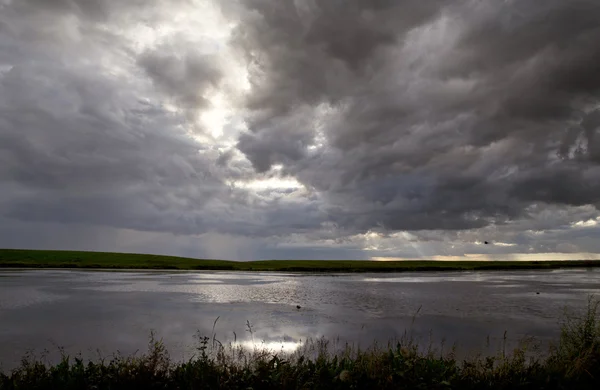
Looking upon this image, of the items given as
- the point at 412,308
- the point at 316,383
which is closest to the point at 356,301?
the point at 412,308

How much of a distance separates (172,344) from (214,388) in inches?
360

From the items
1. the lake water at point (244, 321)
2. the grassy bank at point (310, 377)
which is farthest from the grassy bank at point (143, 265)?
the grassy bank at point (310, 377)

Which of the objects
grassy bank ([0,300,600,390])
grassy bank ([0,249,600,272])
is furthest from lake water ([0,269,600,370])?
grassy bank ([0,249,600,272])

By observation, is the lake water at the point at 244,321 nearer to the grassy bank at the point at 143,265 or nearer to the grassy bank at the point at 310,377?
the grassy bank at the point at 310,377

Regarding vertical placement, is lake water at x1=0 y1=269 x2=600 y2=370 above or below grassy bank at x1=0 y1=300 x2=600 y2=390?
below

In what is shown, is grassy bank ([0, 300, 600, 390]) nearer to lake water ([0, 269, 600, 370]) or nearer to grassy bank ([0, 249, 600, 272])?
lake water ([0, 269, 600, 370])

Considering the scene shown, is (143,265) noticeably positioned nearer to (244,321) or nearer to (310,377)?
(244,321)

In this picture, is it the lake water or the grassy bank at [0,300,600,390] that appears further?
the lake water

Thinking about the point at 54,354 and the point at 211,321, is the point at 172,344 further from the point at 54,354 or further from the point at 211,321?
the point at 211,321

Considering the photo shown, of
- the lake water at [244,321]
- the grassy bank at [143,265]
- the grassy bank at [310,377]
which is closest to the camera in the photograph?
the grassy bank at [310,377]

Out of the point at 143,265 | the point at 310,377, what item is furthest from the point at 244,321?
the point at 143,265

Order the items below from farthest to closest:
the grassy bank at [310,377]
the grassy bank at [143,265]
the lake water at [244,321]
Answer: the grassy bank at [143,265] → the lake water at [244,321] → the grassy bank at [310,377]


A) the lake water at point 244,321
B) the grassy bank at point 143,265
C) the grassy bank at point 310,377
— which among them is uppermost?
the grassy bank at point 310,377

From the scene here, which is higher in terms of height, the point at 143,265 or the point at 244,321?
the point at 244,321
